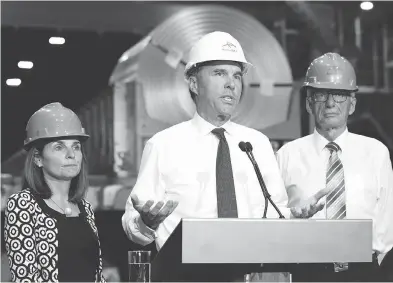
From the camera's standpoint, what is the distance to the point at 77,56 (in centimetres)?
577

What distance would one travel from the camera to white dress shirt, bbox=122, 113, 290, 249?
3.68 m

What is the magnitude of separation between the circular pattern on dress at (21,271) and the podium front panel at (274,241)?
1248 millimetres

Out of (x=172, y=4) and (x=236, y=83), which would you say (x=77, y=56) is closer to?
(x=172, y=4)

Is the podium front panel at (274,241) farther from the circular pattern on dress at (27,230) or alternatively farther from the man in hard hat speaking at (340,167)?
the man in hard hat speaking at (340,167)

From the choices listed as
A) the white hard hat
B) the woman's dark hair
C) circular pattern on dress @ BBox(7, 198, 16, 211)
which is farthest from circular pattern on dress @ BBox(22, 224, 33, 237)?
the white hard hat

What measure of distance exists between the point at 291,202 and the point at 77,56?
2153mm

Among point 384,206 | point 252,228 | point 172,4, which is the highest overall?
point 172,4

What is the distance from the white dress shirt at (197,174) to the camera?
3.68 m

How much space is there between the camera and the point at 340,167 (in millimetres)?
4324

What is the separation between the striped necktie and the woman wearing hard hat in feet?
4.02

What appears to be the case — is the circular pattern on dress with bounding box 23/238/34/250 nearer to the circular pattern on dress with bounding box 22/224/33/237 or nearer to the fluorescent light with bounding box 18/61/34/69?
the circular pattern on dress with bounding box 22/224/33/237

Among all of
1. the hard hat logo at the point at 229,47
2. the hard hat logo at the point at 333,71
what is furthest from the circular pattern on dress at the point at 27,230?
the hard hat logo at the point at 333,71

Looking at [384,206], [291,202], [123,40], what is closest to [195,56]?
[291,202]

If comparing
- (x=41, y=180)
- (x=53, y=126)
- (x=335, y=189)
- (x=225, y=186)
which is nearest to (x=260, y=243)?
(x=225, y=186)
